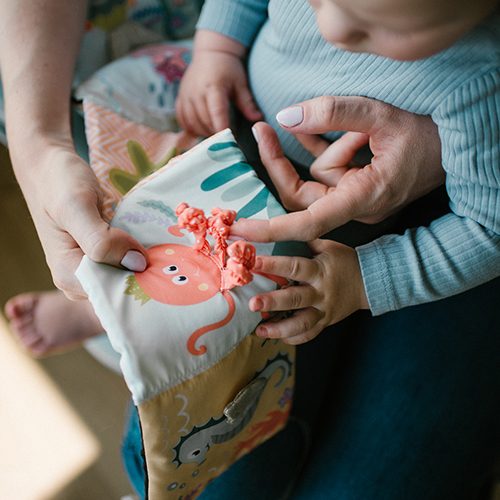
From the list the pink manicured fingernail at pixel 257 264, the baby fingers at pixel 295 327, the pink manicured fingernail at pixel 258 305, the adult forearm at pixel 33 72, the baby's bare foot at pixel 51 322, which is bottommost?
the baby's bare foot at pixel 51 322

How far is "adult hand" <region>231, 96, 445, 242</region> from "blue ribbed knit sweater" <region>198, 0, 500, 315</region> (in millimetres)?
26

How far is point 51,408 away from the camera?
3.17 feet

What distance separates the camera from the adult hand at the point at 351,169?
0.48m

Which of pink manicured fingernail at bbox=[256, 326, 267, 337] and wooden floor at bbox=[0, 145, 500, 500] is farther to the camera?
wooden floor at bbox=[0, 145, 500, 500]

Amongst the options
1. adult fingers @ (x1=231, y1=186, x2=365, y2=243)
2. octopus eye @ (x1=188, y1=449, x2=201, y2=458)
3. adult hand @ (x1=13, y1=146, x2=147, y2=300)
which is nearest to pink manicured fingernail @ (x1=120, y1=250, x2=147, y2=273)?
adult hand @ (x1=13, y1=146, x2=147, y2=300)

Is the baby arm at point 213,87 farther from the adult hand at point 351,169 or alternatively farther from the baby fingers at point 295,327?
the baby fingers at point 295,327

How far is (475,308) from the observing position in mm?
681

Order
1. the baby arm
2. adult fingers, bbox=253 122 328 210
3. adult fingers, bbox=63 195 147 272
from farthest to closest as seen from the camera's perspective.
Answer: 1. the baby arm
2. adult fingers, bbox=253 122 328 210
3. adult fingers, bbox=63 195 147 272

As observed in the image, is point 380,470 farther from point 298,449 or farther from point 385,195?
point 385,195

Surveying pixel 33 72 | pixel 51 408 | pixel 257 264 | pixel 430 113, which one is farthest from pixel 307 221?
pixel 51 408

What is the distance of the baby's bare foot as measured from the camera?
0.74 meters

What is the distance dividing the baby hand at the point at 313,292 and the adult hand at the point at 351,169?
0.04 meters

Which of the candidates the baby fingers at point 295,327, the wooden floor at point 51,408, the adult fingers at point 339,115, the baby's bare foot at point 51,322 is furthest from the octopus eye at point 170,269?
the wooden floor at point 51,408

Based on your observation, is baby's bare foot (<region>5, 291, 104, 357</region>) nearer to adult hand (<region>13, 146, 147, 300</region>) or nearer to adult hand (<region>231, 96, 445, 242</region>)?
adult hand (<region>13, 146, 147, 300</region>)
